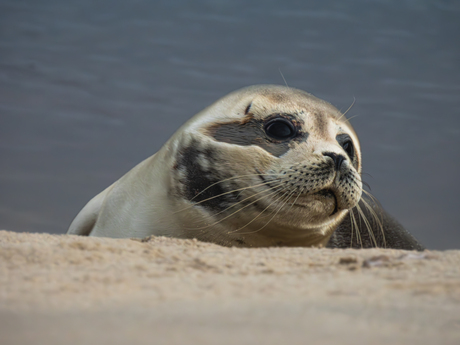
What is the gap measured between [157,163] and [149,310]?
2538mm

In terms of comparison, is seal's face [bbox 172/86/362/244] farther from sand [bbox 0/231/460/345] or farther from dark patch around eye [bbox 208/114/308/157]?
sand [bbox 0/231/460/345]

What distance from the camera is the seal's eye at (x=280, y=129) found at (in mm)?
3432

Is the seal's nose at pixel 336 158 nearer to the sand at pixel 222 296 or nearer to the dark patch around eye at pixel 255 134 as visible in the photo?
the dark patch around eye at pixel 255 134

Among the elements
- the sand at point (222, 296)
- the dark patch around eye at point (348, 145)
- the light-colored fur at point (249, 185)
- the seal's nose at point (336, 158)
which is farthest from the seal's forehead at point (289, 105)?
the sand at point (222, 296)

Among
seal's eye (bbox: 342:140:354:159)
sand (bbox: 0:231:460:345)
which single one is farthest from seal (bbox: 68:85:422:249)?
sand (bbox: 0:231:460:345)

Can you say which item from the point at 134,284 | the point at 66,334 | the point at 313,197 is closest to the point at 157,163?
the point at 313,197

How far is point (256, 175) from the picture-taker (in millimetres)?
3303

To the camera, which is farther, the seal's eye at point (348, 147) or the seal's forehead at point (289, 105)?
the seal's eye at point (348, 147)

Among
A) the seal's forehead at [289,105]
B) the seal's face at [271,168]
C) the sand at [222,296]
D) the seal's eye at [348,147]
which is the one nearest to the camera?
the sand at [222,296]

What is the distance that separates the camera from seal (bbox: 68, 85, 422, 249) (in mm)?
3268

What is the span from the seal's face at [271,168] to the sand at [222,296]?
87 cm

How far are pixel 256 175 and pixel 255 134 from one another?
0.32 meters

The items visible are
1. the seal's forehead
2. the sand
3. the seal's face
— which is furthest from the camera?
the seal's forehead

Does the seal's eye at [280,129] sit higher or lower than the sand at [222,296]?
higher
